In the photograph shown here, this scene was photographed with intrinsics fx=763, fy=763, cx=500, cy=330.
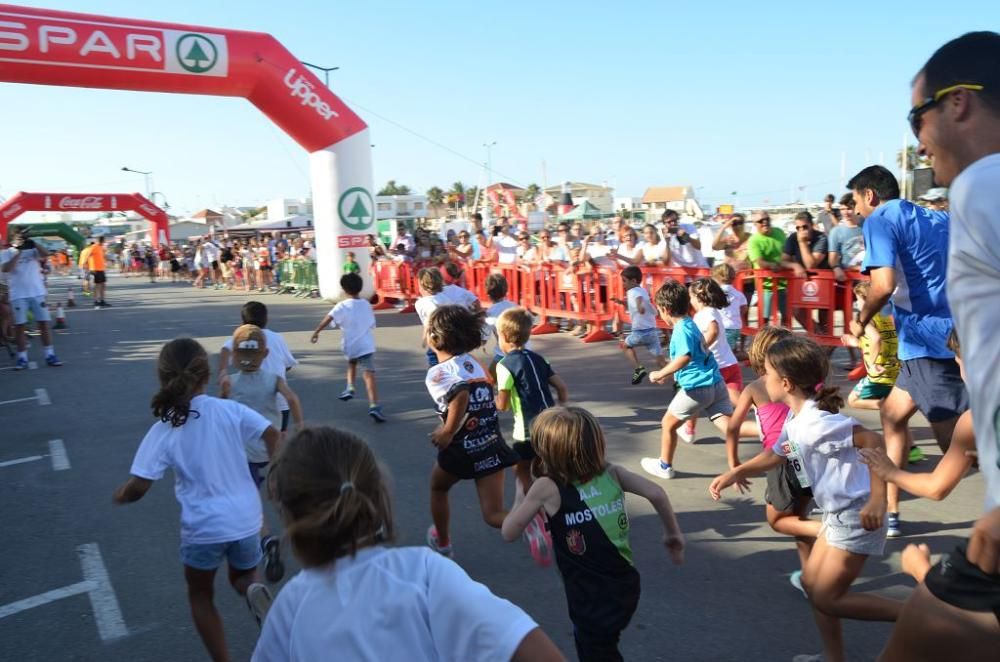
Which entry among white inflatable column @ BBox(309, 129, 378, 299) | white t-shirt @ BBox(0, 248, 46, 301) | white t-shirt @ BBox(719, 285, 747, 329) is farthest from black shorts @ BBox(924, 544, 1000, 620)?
white inflatable column @ BBox(309, 129, 378, 299)

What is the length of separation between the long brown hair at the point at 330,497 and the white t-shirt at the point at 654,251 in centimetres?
949

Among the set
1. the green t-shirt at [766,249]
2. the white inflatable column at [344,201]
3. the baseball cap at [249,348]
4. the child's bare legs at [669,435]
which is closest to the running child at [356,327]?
the baseball cap at [249,348]

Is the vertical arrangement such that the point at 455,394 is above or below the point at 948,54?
below

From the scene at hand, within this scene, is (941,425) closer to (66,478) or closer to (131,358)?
(66,478)

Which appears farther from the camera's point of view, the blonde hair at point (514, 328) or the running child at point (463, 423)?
the blonde hair at point (514, 328)

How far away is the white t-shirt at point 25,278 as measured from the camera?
11.0 metres

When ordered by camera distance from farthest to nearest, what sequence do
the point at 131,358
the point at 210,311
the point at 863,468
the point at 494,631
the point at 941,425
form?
the point at 210,311, the point at 131,358, the point at 941,425, the point at 863,468, the point at 494,631

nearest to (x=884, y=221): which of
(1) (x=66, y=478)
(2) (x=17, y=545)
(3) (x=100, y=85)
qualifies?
(2) (x=17, y=545)

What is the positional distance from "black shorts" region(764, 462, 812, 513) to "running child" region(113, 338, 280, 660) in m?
2.13

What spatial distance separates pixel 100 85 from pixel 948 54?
14431 millimetres

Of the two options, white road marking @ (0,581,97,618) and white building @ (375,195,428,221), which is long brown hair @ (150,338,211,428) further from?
white building @ (375,195,428,221)

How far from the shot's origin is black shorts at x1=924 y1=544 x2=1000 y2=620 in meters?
1.50

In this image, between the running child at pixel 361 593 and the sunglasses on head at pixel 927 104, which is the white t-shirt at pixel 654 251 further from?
the running child at pixel 361 593

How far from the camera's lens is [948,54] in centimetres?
163
